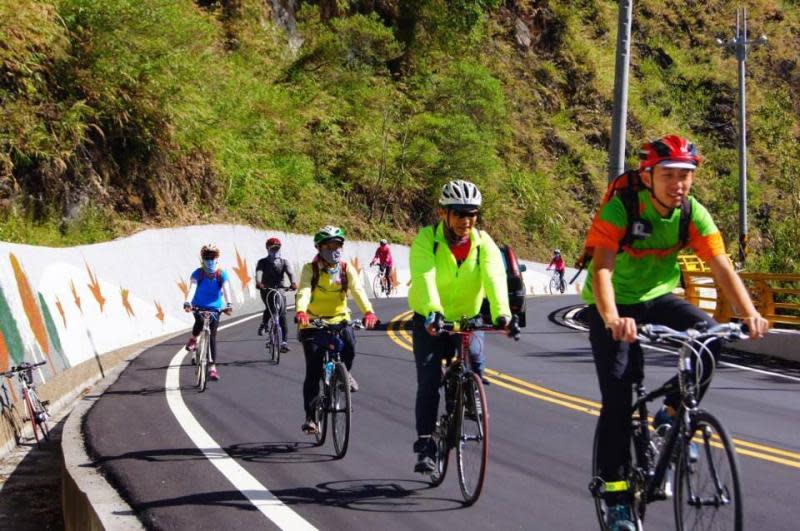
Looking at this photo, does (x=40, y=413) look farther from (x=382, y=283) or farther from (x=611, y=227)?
(x=382, y=283)

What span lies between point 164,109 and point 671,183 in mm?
22558

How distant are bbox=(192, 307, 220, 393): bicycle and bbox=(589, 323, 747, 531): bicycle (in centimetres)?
763

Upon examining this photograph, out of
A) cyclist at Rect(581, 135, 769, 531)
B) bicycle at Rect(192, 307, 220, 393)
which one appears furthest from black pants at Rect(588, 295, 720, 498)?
bicycle at Rect(192, 307, 220, 393)

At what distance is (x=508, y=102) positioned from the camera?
59094 millimetres

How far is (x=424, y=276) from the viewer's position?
673cm

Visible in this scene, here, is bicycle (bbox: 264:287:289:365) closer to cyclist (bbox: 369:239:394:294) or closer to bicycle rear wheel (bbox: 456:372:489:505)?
bicycle rear wheel (bbox: 456:372:489:505)

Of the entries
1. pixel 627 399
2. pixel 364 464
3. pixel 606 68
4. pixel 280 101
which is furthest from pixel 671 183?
pixel 606 68

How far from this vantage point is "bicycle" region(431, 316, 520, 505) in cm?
667

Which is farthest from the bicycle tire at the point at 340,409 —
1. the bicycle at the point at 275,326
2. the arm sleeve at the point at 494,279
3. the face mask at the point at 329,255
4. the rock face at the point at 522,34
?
the rock face at the point at 522,34

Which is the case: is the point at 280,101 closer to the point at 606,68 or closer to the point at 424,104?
the point at 424,104

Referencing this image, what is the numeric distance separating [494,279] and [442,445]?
125 centimetres

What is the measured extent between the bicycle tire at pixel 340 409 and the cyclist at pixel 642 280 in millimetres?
3280

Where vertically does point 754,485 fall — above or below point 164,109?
below

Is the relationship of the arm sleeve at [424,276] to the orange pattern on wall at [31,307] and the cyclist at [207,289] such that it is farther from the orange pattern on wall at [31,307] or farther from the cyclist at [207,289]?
the cyclist at [207,289]
